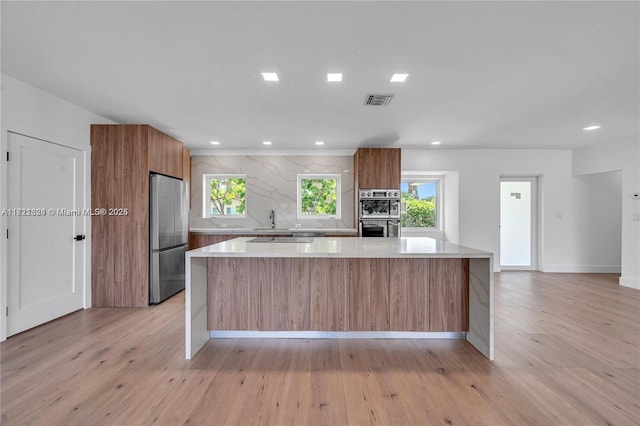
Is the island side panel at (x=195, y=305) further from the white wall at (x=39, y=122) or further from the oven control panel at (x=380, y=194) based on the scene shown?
the oven control panel at (x=380, y=194)

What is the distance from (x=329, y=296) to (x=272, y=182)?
11.7 ft

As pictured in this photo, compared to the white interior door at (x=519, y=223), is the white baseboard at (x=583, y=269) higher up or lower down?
lower down

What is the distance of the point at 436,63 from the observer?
7.61 feet

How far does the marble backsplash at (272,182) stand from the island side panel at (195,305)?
320cm

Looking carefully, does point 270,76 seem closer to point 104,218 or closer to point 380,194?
point 104,218

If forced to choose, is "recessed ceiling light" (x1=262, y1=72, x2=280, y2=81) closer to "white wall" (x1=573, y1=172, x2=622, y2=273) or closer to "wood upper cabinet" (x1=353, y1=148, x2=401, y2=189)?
"wood upper cabinet" (x1=353, y1=148, x2=401, y2=189)

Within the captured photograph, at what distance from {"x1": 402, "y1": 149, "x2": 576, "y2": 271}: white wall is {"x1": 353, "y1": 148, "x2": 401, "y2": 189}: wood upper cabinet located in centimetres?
74

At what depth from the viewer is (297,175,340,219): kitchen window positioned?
575 cm

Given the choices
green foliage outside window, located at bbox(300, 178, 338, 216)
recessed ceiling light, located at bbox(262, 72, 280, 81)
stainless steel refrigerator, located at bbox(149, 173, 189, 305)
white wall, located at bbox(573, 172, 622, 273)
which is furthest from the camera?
green foliage outside window, located at bbox(300, 178, 338, 216)

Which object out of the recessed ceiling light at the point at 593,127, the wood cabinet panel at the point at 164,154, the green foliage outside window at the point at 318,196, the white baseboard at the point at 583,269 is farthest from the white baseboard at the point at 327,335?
the white baseboard at the point at 583,269

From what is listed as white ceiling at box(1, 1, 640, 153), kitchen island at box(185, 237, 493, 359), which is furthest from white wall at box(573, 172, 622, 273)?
kitchen island at box(185, 237, 493, 359)

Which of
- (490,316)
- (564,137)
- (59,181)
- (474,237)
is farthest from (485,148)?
(59,181)

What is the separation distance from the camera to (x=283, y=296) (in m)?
2.60

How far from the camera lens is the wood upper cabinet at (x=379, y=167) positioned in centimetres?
510
